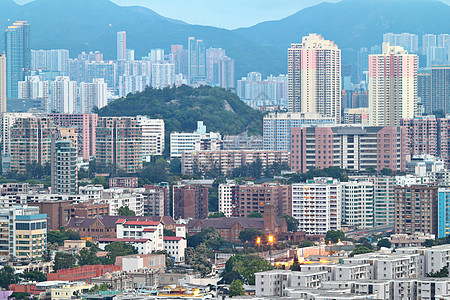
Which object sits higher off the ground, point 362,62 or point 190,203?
point 362,62

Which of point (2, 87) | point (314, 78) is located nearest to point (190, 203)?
point (314, 78)

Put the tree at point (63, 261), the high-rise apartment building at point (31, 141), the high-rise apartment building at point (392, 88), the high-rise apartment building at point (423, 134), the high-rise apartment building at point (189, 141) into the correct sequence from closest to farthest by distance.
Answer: the tree at point (63, 261) < the high-rise apartment building at point (31, 141) < the high-rise apartment building at point (423, 134) < the high-rise apartment building at point (189, 141) < the high-rise apartment building at point (392, 88)

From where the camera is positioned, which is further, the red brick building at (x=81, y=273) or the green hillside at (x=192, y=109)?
the green hillside at (x=192, y=109)

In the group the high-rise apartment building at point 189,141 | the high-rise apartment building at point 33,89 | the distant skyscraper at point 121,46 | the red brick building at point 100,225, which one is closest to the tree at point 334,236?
the red brick building at point 100,225

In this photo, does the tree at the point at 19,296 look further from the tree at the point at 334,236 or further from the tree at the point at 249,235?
the tree at the point at 334,236

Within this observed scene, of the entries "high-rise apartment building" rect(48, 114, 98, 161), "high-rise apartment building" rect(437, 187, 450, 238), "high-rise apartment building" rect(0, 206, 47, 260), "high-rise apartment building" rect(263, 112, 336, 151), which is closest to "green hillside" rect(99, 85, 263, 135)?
"high-rise apartment building" rect(263, 112, 336, 151)

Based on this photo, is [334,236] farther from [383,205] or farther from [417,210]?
[383,205]

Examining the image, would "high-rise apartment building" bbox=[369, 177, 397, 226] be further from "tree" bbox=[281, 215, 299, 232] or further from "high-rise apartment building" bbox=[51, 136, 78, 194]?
"high-rise apartment building" bbox=[51, 136, 78, 194]
